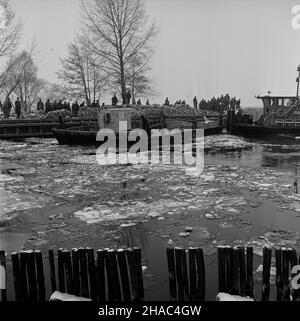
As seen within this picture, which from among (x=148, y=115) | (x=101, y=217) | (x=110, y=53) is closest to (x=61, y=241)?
(x=101, y=217)

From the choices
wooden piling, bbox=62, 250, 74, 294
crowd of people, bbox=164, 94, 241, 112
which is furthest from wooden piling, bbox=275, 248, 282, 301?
crowd of people, bbox=164, 94, 241, 112

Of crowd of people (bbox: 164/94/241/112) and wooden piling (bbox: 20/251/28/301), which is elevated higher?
crowd of people (bbox: 164/94/241/112)

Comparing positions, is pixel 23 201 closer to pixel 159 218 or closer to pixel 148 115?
pixel 159 218

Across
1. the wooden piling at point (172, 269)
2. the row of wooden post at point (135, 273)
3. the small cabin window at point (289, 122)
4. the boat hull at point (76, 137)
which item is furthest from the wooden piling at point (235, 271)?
the small cabin window at point (289, 122)

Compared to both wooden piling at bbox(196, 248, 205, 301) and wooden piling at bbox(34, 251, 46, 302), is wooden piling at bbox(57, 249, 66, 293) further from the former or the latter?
wooden piling at bbox(196, 248, 205, 301)

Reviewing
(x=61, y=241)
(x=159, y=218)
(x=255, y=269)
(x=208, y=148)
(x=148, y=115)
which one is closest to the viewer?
(x=255, y=269)

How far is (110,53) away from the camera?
3731 centimetres

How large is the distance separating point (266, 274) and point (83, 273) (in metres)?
2.54

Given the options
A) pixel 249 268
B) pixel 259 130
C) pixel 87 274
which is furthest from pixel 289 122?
pixel 87 274

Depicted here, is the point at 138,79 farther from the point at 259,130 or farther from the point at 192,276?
the point at 192,276

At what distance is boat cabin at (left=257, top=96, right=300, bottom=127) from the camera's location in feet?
103

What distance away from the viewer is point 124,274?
4.98 metres

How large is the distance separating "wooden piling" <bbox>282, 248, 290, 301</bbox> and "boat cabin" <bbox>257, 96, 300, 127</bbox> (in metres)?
28.4
